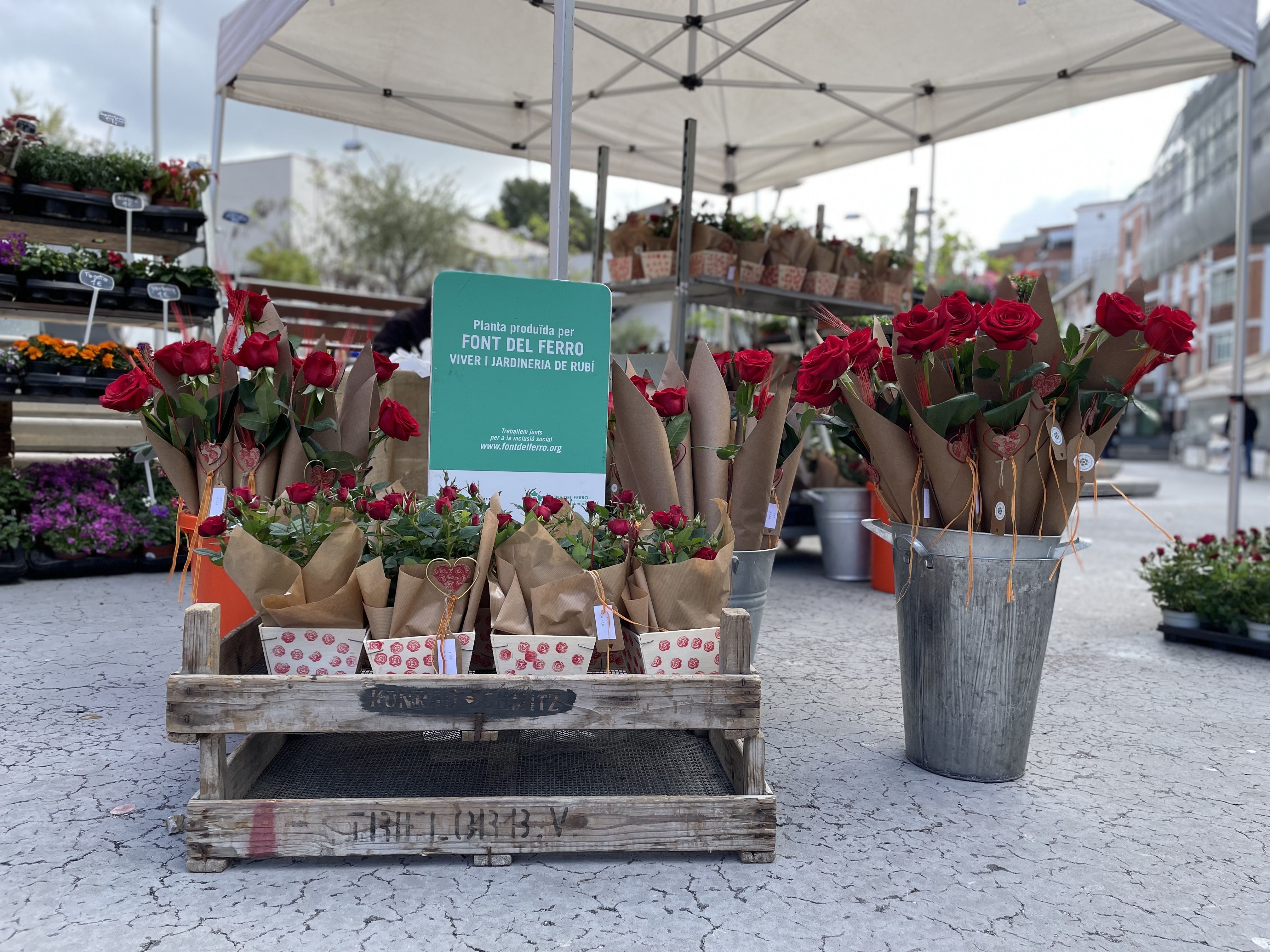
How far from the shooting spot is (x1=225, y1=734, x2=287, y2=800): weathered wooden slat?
2.02 metres

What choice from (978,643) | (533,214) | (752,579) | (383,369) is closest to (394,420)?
(383,369)

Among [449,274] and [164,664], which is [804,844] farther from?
[164,664]

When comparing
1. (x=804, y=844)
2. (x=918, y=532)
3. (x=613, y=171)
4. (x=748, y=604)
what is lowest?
(x=804, y=844)

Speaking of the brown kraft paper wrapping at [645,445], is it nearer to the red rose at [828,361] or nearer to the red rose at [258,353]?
the red rose at [828,361]

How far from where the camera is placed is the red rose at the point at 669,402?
8.93 feet

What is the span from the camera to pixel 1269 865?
205cm

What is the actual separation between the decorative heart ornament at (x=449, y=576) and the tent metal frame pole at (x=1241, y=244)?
15.0 feet

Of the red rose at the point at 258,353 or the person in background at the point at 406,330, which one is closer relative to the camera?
the red rose at the point at 258,353

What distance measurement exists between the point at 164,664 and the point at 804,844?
2.50 metres

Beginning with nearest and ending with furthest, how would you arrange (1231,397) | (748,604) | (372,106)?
1. (748,604)
2. (1231,397)
3. (372,106)

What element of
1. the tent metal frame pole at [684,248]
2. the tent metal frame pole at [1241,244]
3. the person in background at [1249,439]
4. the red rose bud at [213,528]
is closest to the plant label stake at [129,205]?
the tent metal frame pole at [684,248]

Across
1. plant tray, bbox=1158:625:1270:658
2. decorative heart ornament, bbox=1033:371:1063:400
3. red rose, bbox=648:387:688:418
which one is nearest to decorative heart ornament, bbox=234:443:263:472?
red rose, bbox=648:387:688:418

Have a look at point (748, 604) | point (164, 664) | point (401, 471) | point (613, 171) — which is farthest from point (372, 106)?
point (748, 604)

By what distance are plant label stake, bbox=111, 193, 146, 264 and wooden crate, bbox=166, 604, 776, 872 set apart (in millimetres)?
4161
